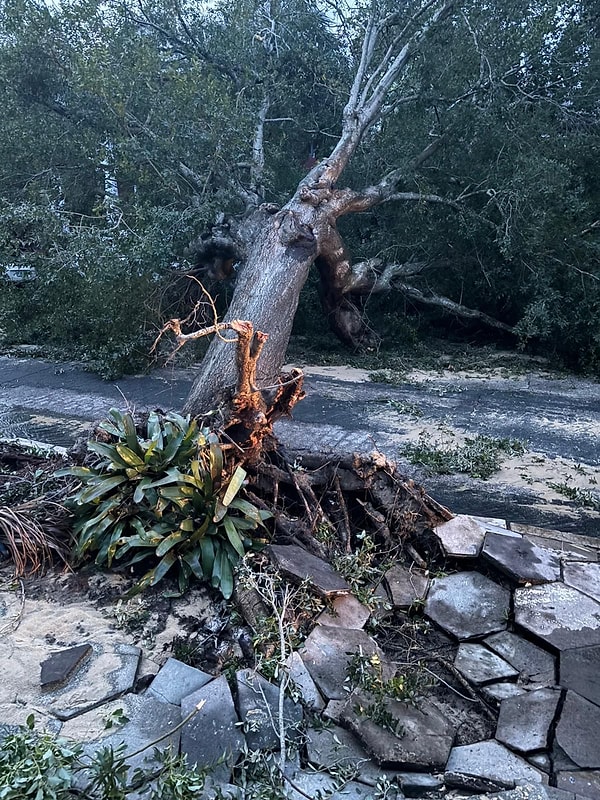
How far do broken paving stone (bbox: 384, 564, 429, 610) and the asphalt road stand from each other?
3.53 feet

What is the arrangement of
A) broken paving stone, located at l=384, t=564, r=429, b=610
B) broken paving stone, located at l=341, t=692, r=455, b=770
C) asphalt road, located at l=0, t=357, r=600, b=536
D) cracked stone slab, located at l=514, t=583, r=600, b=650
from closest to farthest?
broken paving stone, located at l=341, t=692, r=455, b=770, cracked stone slab, located at l=514, t=583, r=600, b=650, broken paving stone, located at l=384, t=564, r=429, b=610, asphalt road, located at l=0, t=357, r=600, b=536

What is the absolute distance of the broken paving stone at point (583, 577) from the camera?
334 cm

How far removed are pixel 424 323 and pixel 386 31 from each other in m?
4.28

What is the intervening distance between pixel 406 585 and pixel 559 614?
780 millimetres

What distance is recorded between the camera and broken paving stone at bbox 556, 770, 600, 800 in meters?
2.12

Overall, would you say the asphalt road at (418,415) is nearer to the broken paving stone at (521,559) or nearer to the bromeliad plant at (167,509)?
the broken paving stone at (521,559)

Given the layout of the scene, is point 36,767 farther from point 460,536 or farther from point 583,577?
point 583,577

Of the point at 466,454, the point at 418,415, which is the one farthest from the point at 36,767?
the point at 418,415

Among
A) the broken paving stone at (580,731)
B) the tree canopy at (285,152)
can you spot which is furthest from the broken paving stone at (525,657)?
the tree canopy at (285,152)

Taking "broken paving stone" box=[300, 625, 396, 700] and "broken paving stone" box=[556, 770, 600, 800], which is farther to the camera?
"broken paving stone" box=[300, 625, 396, 700]

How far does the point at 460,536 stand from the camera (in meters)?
3.74

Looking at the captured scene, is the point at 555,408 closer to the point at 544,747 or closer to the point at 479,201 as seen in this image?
the point at 479,201

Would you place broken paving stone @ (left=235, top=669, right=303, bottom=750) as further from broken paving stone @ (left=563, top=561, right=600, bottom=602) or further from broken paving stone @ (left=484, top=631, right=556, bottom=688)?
broken paving stone @ (left=563, top=561, right=600, bottom=602)

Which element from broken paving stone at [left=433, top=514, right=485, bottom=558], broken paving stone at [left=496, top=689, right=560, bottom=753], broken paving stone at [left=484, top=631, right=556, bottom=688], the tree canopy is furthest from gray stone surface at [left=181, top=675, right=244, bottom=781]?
the tree canopy
